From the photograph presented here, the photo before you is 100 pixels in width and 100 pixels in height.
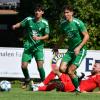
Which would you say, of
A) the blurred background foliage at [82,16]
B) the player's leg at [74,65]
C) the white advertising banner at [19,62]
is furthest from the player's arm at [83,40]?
the blurred background foliage at [82,16]

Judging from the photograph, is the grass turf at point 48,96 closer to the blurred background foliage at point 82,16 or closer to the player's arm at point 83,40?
the player's arm at point 83,40

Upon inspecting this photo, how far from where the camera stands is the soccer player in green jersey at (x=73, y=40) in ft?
41.1

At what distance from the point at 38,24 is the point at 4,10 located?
48.3 feet

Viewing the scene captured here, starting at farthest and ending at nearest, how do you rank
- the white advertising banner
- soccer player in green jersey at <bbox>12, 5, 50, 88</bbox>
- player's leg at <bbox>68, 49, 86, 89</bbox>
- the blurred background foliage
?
the blurred background foliage < the white advertising banner < soccer player in green jersey at <bbox>12, 5, 50, 88</bbox> < player's leg at <bbox>68, 49, 86, 89</bbox>

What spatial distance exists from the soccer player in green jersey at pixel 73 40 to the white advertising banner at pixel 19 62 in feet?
16.1

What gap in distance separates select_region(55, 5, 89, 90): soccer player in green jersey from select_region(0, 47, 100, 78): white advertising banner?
16.1 ft

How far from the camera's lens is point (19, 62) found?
1811 centimetres

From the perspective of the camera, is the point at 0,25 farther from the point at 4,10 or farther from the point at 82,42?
the point at 82,42

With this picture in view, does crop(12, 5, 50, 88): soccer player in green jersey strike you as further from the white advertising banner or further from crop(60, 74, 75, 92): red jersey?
the white advertising banner

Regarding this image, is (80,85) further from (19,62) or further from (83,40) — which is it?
(19,62)

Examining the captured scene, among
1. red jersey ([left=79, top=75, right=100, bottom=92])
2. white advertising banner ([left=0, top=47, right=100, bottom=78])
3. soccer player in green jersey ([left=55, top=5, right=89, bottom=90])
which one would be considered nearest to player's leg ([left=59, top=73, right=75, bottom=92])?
red jersey ([left=79, top=75, right=100, bottom=92])

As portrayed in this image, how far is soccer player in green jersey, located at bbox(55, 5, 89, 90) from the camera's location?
41.1 feet

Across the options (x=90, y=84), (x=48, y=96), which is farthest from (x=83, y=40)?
(x=48, y=96)

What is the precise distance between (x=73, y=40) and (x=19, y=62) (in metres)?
5.47
